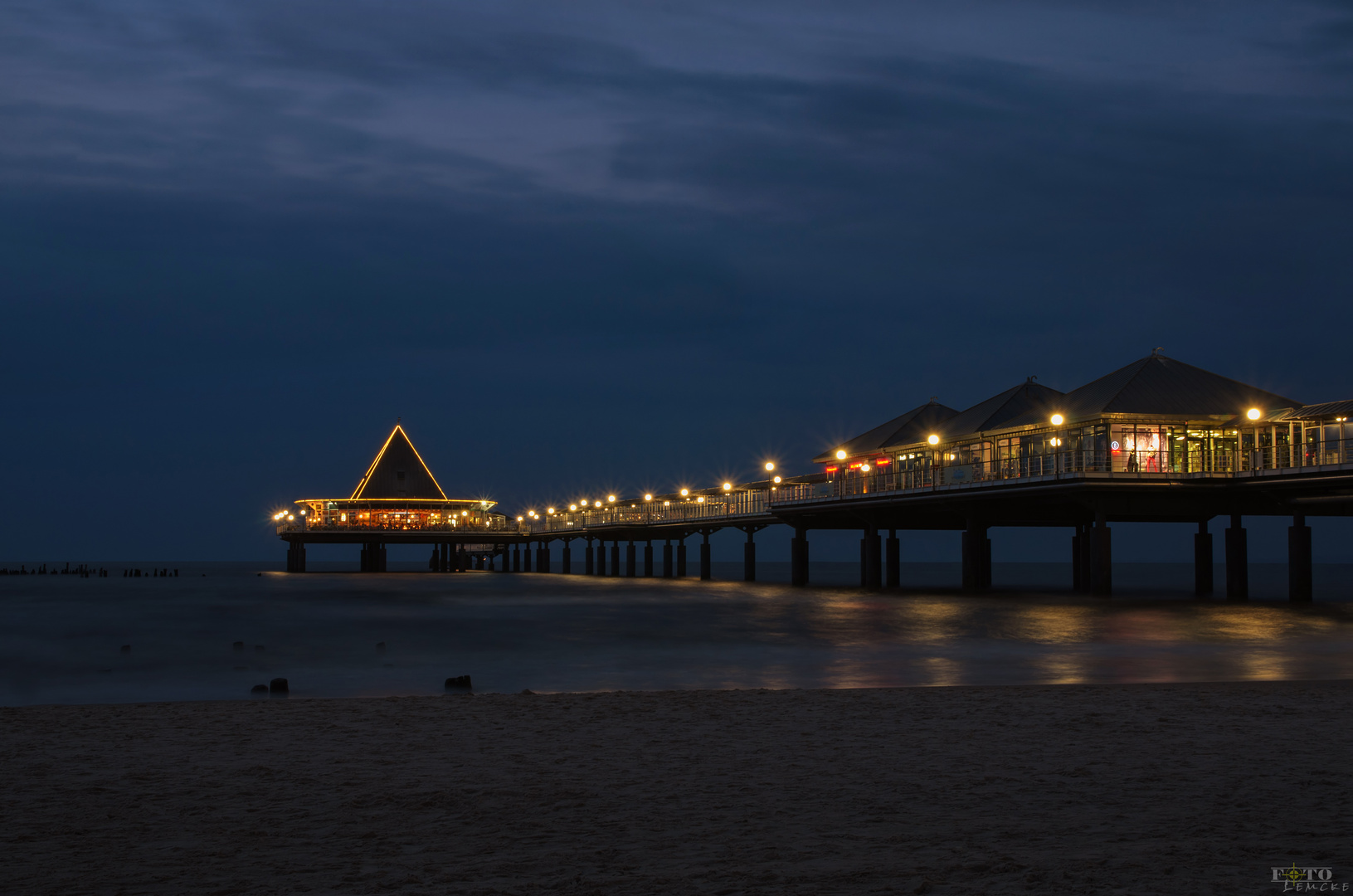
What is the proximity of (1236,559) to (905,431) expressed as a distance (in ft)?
56.7

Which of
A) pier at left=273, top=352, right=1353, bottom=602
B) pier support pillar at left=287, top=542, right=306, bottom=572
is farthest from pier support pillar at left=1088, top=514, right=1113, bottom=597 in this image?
pier support pillar at left=287, top=542, right=306, bottom=572

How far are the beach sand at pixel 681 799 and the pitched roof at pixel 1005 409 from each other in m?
34.7

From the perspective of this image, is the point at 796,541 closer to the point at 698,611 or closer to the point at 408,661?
the point at 698,611

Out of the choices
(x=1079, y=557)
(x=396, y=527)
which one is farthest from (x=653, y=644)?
(x=396, y=527)

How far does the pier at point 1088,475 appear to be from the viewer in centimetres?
3638

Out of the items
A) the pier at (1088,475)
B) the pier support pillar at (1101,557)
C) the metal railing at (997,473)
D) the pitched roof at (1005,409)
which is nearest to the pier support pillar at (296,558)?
the metal railing at (997,473)

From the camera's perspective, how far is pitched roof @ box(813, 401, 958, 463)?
53478 mm

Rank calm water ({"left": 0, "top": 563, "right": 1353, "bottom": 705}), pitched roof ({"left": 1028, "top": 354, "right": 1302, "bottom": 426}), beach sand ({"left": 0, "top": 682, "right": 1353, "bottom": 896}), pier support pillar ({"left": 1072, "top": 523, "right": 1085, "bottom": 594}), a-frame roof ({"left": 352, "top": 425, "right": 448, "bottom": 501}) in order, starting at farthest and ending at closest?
a-frame roof ({"left": 352, "top": 425, "right": 448, "bottom": 501})
pier support pillar ({"left": 1072, "top": 523, "right": 1085, "bottom": 594})
pitched roof ({"left": 1028, "top": 354, "right": 1302, "bottom": 426})
calm water ({"left": 0, "top": 563, "right": 1353, "bottom": 705})
beach sand ({"left": 0, "top": 682, "right": 1353, "bottom": 896})

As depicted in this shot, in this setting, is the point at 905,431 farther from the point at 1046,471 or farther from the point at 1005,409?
the point at 1046,471

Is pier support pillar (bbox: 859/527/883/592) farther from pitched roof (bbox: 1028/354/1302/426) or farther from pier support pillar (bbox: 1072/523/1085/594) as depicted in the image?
pitched roof (bbox: 1028/354/1302/426)

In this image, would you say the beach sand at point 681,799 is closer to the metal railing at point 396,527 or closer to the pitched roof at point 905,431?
the pitched roof at point 905,431

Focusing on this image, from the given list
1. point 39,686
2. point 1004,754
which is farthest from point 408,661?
point 1004,754

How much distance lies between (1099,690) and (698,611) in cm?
2584

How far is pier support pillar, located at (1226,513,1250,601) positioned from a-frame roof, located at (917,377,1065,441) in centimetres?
799
